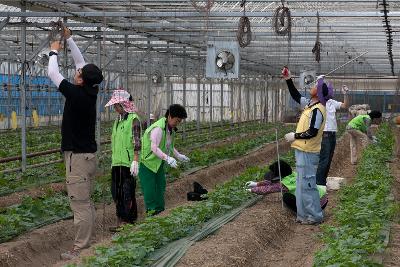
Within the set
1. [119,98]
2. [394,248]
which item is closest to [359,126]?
[119,98]

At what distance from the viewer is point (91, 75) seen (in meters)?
7.34

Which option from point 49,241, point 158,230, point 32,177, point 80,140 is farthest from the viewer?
point 32,177

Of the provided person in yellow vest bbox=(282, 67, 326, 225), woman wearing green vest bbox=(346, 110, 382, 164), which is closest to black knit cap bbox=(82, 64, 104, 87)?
person in yellow vest bbox=(282, 67, 326, 225)

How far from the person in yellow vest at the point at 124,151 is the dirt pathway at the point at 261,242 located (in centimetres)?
122

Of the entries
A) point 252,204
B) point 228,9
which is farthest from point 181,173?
point 252,204

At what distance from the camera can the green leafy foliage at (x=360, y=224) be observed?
604cm

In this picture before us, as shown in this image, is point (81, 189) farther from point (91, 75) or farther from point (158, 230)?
point (91, 75)

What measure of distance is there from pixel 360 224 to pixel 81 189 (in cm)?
265

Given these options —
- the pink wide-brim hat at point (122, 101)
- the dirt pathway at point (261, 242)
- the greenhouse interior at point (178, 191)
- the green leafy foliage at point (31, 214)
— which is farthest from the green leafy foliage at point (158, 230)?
the green leafy foliage at point (31, 214)

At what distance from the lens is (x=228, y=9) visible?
15.6 meters

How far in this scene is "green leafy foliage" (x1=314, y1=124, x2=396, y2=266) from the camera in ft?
19.8

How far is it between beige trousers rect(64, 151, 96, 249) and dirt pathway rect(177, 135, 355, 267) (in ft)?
3.39

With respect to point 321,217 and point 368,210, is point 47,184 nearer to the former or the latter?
point 321,217

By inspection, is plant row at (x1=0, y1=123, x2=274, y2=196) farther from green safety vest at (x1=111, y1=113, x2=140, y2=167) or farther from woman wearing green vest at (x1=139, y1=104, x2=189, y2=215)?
green safety vest at (x1=111, y1=113, x2=140, y2=167)
